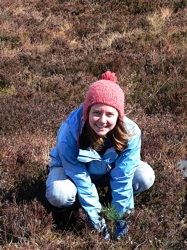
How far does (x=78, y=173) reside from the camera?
9.53 feet

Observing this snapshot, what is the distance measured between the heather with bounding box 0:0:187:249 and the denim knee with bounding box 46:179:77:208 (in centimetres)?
14

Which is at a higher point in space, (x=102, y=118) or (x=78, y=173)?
(x=102, y=118)

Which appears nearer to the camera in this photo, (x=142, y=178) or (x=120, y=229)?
(x=120, y=229)

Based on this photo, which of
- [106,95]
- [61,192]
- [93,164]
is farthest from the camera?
[93,164]

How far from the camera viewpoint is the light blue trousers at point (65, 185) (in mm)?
2859

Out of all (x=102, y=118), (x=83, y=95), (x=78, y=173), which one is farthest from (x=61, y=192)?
(x=83, y=95)

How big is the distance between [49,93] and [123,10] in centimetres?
574

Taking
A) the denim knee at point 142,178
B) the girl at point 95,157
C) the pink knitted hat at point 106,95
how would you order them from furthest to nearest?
the denim knee at point 142,178 < the girl at point 95,157 < the pink knitted hat at point 106,95

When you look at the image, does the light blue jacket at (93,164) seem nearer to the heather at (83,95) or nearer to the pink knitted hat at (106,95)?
the heather at (83,95)

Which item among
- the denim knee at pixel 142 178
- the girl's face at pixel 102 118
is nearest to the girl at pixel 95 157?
the girl's face at pixel 102 118

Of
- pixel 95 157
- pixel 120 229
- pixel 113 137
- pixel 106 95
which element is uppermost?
pixel 106 95

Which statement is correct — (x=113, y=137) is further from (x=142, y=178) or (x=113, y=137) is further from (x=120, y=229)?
(x=120, y=229)

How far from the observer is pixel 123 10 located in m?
10.7

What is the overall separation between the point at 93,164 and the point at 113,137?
0.32 metres
